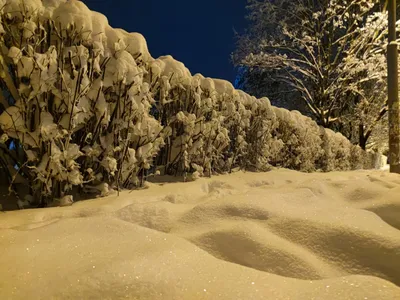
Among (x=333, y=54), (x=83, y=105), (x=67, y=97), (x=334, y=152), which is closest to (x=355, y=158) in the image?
(x=334, y=152)

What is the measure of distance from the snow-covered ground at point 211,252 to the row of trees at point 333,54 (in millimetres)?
10791

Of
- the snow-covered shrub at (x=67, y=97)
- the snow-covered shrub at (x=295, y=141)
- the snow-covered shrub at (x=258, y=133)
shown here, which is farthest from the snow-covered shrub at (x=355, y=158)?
the snow-covered shrub at (x=67, y=97)

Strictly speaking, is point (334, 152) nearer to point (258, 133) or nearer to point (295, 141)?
point (295, 141)

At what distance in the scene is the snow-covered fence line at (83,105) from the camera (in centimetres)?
199

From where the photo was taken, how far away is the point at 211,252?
1338mm

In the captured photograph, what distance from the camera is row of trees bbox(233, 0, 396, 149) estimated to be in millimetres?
11352

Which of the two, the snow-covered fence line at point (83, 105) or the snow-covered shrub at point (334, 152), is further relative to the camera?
the snow-covered shrub at point (334, 152)

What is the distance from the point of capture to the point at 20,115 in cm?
199

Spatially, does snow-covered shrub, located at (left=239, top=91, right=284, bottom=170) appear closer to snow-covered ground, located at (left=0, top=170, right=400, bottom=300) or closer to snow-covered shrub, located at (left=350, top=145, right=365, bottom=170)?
snow-covered ground, located at (left=0, top=170, right=400, bottom=300)

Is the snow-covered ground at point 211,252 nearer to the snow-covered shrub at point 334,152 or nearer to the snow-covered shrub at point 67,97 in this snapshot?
the snow-covered shrub at point 67,97

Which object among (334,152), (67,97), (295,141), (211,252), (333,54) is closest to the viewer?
(211,252)

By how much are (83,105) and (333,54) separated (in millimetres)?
15606

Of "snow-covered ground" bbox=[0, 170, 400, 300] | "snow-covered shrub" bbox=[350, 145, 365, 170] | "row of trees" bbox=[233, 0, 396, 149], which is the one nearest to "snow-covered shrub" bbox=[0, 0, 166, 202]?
"snow-covered ground" bbox=[0, 170, 400, 300]

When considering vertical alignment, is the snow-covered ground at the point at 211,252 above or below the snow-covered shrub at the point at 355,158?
below
